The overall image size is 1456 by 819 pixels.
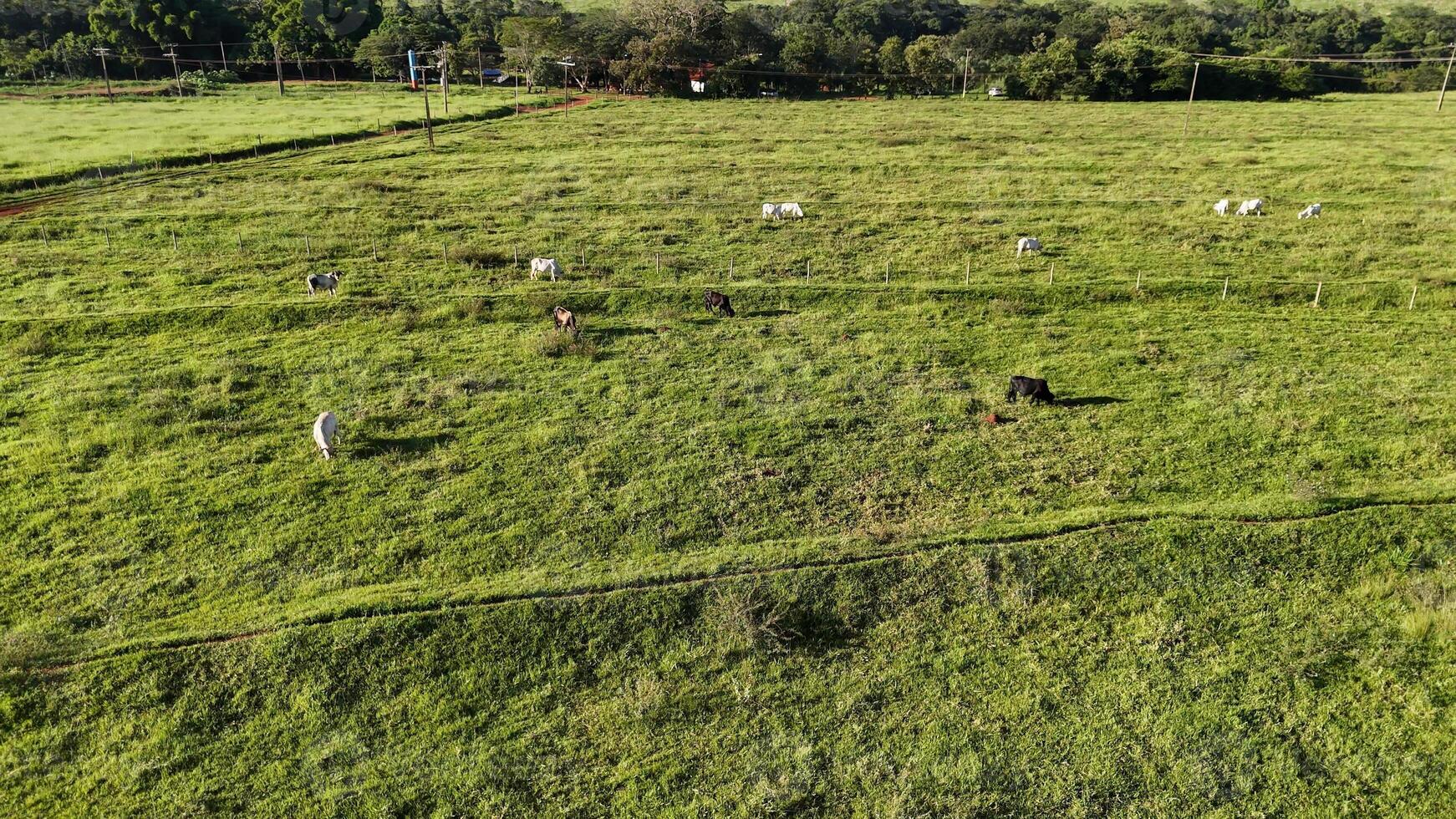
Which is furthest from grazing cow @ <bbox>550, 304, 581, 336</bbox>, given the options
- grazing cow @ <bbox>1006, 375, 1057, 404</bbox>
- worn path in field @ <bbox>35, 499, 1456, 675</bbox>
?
grazing cow @ <bbox>1006, 375, 1057, 404</bbox>

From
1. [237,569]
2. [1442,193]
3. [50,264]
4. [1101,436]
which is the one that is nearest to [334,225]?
[50,264]

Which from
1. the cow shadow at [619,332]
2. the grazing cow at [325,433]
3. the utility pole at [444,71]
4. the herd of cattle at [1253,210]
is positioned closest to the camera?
the grazing cow at [325,433]

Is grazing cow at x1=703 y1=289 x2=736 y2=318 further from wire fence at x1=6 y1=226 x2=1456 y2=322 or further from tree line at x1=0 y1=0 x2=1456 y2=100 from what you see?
tree line at x1=0 y1=0 x2=1456 y2=100

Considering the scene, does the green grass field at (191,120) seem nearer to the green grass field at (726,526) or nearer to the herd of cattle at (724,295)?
the green grass field at (726,526)

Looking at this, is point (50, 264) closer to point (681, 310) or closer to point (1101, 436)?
point (681, 310)

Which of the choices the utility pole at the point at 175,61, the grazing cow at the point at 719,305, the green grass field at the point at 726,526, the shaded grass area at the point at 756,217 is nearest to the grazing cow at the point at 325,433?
the green grass field at the point at 726,526

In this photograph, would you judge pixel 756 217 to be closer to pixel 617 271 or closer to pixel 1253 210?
pixel 617 271
